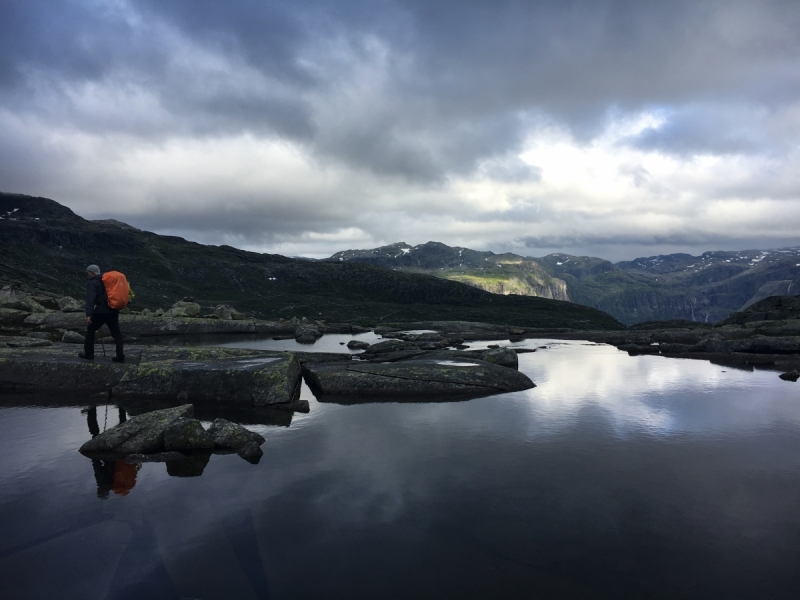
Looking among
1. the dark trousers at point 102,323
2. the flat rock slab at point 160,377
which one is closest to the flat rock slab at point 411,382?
the flat rock slab at point 160,377

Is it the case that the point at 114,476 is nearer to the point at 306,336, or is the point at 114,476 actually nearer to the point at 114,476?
the point at 114,476

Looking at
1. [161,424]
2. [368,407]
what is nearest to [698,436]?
[368,407]

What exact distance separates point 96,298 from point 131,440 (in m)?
8.22

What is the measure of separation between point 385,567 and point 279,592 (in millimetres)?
1654

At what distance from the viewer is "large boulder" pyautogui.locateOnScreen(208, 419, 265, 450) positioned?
11742 mm

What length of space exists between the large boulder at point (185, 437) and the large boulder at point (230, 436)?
0.18 m

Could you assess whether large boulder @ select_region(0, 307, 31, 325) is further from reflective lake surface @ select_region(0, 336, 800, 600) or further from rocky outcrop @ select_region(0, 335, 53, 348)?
reflective lake surface @ select_region(0, 336, 800, 600)

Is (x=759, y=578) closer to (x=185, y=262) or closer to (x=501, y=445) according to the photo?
(x=501, y=445)

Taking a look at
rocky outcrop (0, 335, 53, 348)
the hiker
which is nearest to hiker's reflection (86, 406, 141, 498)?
Result: the hiker

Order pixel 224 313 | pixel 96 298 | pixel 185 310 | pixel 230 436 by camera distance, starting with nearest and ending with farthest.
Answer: pixel 230 436 < pixel 96 298 < pixel 185 310 < pixel 224 313

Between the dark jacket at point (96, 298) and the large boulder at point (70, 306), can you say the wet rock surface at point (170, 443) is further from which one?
the large boulder at point (70, 306)

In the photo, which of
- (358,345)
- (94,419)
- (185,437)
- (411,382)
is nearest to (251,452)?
(185,437)

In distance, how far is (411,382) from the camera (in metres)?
19.1

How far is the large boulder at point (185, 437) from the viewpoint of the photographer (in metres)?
11.4
